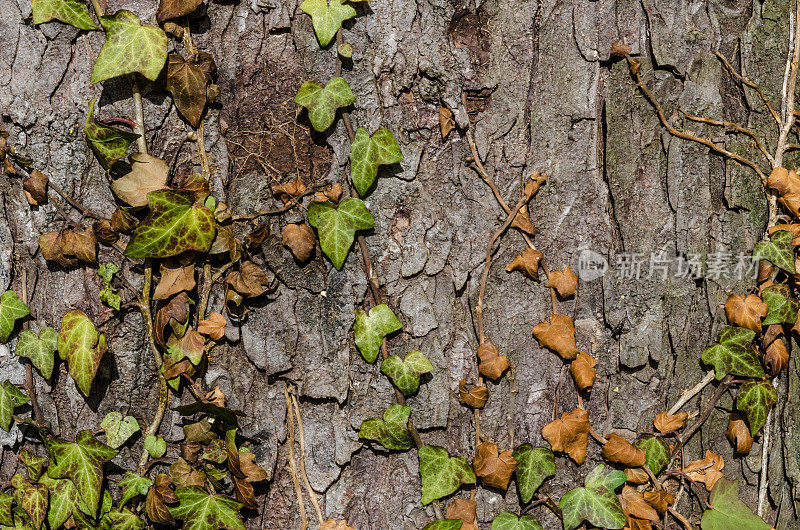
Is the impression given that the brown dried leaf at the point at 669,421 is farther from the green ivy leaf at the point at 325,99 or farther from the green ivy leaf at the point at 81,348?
the green ivy leaf at the point at 81,348

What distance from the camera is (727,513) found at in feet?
4.86

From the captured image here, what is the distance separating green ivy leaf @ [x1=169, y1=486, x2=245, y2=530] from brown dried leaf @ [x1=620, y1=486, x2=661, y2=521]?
1.14 metres

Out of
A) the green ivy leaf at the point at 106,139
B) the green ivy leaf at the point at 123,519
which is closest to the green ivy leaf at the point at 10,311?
the green ivy leaf at the point at 106,139

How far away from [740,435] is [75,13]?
7.53ft

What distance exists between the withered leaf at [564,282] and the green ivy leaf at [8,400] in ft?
5.41

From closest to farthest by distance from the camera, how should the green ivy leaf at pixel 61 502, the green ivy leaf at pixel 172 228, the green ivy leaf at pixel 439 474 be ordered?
the green ivy leaf at pixel 172 228, the green ivy leaf at pixel 439 474, the green ivy leaf at pixel 61 502

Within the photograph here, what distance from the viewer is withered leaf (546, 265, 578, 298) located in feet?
4.61

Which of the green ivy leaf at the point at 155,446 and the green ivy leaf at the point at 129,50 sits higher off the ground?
the green ivy leaf at the point at 129,50

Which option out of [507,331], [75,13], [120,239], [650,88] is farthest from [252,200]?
[650,88]

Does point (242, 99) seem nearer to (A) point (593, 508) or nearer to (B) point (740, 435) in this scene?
(A) point (593, 508)

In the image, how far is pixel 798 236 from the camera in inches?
58.4

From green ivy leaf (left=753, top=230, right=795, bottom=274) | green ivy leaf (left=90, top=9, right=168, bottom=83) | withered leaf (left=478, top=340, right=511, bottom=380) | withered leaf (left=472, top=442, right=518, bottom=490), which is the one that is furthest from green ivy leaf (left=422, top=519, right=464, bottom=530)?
green ivy leaf (left=90, top=9, right=168, bottom=83)

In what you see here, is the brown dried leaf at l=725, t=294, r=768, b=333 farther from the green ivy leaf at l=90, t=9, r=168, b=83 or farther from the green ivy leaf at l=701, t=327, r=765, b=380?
the green ivy leaf at l=90, t=9, r=168, b=83

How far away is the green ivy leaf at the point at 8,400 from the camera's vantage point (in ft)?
5.05
